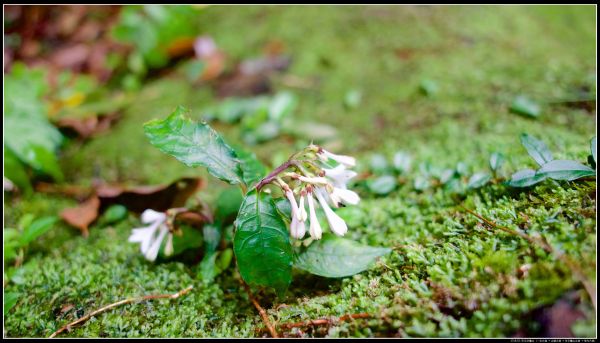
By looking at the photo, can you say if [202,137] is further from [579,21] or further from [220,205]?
[579,21]

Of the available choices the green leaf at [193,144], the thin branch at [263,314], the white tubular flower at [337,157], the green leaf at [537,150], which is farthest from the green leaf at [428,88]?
the thin branch at [263,314]

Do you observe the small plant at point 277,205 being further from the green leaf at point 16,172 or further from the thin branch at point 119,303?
the green leaf at point 16,172

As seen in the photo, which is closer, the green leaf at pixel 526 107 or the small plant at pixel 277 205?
the small plant at pixel 277 205

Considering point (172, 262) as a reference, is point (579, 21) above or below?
above

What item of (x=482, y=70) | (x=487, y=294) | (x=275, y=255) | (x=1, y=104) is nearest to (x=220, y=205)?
(x=275, y=255)

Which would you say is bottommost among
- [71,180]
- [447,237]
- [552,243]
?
[71,180]

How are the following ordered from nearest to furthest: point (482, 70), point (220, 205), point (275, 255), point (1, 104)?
point (275, 255), point (220, 205), point (1, 104), point (482, 70)
